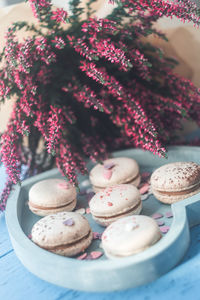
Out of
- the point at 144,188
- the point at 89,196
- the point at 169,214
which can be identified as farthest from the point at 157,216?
the point at 89,196

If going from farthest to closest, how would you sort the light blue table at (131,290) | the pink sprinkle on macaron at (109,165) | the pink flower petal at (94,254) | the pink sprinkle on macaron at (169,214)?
the pink sprinkle on macaron at (109,165) < the pink sprinkle on macaron at (169,214) < the pink flower petal at (94,254) < the light blue table at (131,290)

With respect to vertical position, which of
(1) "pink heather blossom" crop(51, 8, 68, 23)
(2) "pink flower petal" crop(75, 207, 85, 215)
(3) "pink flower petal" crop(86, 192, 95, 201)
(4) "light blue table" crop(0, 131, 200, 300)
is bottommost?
(3) "pink flower petal" crop(86, 192, 95, 201)

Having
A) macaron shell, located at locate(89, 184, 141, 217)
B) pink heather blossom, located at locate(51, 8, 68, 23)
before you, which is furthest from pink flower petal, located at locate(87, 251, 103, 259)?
pink heather blossom, located at locate(51, 8, 68, 23)

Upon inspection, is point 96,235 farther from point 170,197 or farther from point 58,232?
point 170,197

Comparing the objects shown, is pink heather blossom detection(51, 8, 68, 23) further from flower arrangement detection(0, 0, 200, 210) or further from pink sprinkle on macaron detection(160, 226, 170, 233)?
pink sprinkle on macaron detection(160, 226, 170, 233)

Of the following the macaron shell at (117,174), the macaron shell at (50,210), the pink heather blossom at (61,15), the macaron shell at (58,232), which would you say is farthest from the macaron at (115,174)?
the pink heather blossom at (61,15)

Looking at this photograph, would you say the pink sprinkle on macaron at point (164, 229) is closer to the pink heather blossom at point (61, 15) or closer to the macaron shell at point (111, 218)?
the macaron shell at point (111, 218)
